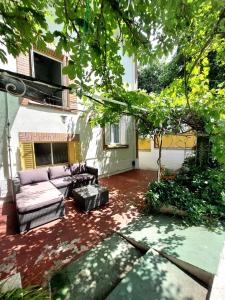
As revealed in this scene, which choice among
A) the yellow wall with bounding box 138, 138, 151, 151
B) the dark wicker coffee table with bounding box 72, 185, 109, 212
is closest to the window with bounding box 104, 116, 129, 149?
the yellow wall with bounding box 138, 138, 151, 151

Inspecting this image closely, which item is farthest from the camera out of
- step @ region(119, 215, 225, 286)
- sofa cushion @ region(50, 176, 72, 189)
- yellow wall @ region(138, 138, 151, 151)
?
yellow wall @ region(138, 138, 151, 151)

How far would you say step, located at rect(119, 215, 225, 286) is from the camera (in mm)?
2654

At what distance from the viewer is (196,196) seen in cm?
475

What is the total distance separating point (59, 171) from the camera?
622 cm

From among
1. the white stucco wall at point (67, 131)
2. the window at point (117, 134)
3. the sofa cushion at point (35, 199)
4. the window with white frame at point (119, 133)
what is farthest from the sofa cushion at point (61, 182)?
the window with white frame at point (119, 133)

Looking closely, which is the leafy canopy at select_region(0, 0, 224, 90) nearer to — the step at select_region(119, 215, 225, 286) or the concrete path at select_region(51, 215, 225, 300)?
the concrete path at select_region(51, 215, 225, 300)

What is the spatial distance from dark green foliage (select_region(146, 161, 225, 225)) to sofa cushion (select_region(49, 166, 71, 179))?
3270 millimetres

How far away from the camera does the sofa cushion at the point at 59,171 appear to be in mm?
6031

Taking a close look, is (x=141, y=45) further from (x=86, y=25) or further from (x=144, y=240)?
(x=144, y=240)

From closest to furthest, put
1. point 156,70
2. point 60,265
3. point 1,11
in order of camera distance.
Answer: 1. point 1,11
2. point 60,265
3. point 156,70

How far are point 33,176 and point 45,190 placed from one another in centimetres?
109

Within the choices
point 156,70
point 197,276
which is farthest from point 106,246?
point 156,70

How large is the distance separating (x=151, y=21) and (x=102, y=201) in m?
4.47

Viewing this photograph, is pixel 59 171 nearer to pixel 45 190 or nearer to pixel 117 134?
pixel 45 190
